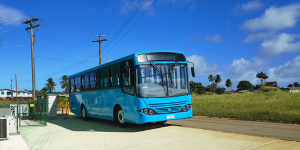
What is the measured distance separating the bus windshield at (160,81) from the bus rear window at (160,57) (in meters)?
0.27

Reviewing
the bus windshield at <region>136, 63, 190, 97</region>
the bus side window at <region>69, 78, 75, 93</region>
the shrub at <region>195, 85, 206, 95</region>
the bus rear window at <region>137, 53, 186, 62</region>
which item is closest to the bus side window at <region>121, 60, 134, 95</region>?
the bus windshield at <region>136, 63, 190, 97</region>

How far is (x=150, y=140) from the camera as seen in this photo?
8641mm

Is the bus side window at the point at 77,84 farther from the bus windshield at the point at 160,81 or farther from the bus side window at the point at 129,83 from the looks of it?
the bus windshield at the point at 160,81

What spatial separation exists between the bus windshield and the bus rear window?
10.7 inches

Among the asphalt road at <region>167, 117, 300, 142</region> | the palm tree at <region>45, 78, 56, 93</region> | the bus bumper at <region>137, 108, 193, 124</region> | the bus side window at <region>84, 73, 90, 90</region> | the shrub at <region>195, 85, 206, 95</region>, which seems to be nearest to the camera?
the asphalt road at <region>167, 117, 300, 142</region>

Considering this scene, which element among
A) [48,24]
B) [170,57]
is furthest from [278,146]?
[48,24]

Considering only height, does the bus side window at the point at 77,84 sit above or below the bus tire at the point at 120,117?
above

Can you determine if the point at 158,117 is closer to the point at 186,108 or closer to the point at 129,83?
the point at 186,108

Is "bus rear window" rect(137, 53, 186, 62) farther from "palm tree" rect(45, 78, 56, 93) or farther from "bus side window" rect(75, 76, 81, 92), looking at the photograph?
"palm tree" rect(45, 78, 56, 93)

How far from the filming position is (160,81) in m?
10.6

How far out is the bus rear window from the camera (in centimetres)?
1077

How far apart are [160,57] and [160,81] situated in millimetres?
1064

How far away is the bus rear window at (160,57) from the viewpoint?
1077 centimetres

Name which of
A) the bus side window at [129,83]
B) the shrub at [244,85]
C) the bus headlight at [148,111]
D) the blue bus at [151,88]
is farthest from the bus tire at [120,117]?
the shrub at [244,85]
